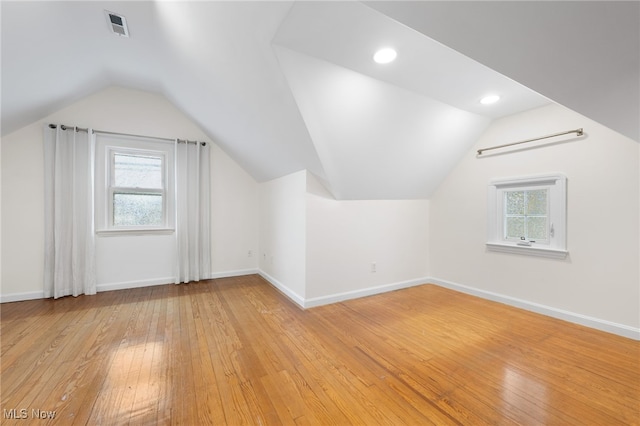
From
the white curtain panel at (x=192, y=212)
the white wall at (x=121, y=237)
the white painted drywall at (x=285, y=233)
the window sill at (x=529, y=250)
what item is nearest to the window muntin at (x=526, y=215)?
the window sill at (x=529, y=250)

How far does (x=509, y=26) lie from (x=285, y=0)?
43.4 inches

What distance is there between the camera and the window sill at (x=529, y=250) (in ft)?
8.49

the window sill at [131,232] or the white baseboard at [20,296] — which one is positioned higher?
the window sill at [131,232]

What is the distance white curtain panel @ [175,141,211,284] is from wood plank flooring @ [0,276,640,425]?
1.05m

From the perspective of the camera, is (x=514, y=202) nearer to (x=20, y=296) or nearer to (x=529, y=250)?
(x=529, y=250)

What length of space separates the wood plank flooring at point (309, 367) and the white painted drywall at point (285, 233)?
0.50 metres

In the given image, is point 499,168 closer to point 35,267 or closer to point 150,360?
point 150,360

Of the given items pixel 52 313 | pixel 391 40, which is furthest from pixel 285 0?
pixel 52 313

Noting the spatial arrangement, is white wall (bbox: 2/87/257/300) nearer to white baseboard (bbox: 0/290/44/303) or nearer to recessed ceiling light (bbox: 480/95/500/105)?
white baseboard (bbox: 0/290/44/303)

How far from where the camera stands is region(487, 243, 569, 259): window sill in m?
2.59

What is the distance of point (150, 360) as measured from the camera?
1.86m

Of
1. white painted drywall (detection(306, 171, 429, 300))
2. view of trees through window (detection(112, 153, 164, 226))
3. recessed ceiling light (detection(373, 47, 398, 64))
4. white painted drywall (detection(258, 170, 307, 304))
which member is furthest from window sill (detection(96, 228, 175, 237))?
recessed ceiling light (detection(373, 47, 398, 64))

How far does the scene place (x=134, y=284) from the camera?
3635 mm

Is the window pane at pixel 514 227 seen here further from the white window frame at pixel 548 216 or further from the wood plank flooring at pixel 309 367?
the wood plank flooring at pixel 309 367
